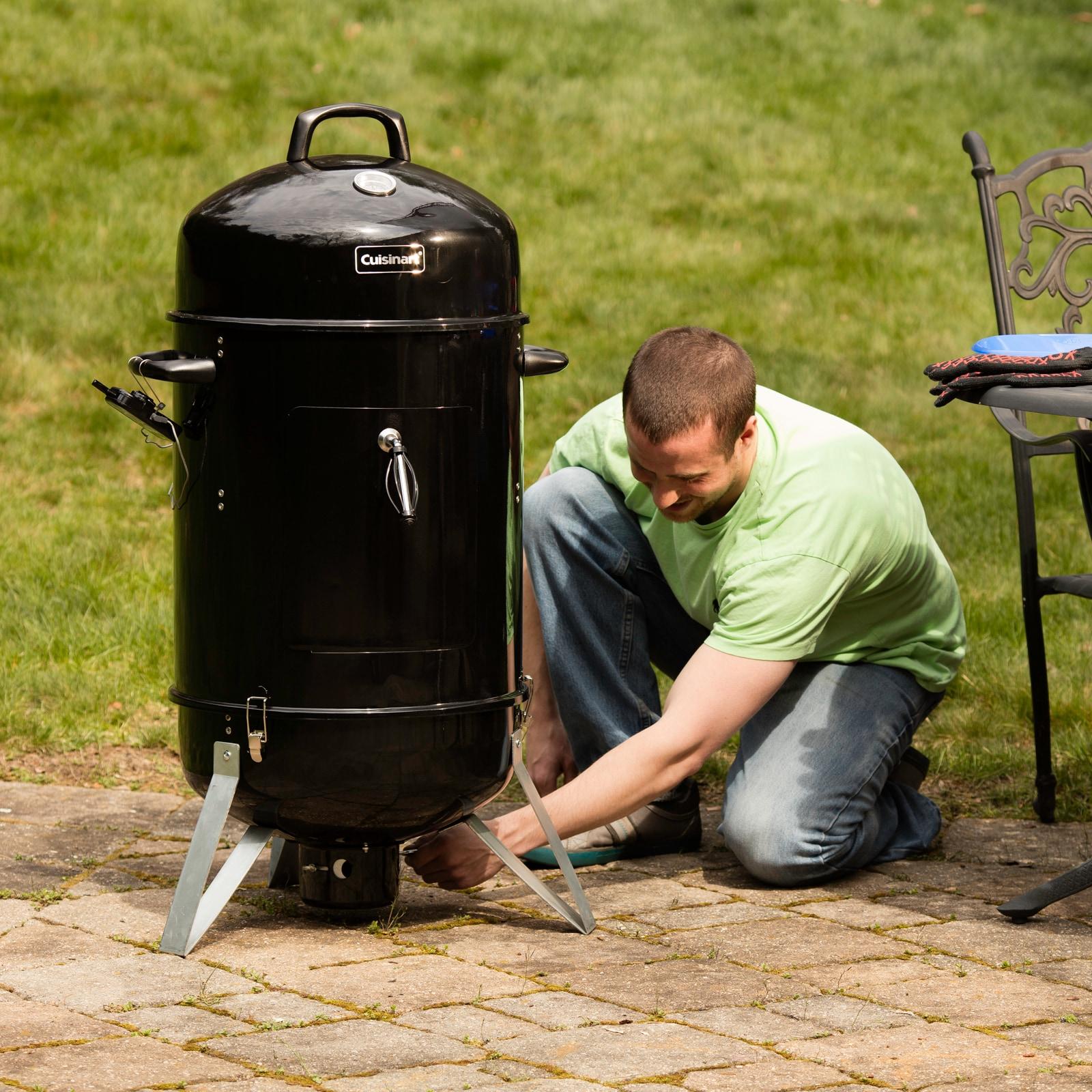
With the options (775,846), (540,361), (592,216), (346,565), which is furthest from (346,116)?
(592,216)

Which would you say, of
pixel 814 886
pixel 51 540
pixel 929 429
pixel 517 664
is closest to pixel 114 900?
pixel 517 664

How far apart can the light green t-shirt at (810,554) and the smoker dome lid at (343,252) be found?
699 millimetres

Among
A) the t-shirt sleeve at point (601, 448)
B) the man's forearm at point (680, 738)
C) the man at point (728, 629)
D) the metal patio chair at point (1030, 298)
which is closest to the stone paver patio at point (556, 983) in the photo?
the man at point (728, 629)

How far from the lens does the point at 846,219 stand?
8750mm

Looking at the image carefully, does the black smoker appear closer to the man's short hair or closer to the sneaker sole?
the man's short hair

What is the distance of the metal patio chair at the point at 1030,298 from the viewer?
11.8ft

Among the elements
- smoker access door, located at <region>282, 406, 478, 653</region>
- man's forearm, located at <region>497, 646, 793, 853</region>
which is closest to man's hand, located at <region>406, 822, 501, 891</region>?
man's forearm, located at <region>497, 646, 793, 853</region>

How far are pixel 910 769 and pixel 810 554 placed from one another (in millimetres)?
842

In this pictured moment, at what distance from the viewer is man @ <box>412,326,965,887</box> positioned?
3182 millimetres

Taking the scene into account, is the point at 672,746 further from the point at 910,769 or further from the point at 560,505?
the point at 910,769

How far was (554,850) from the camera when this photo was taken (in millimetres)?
3215

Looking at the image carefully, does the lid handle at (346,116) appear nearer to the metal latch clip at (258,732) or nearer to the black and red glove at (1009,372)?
the metal latch clip at (258,732)

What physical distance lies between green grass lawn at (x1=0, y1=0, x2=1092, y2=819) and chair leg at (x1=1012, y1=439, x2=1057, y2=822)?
0.14 metres

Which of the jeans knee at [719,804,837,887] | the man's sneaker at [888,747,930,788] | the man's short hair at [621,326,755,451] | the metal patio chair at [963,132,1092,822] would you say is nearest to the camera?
the man's short hair at [621,326,755,451]
